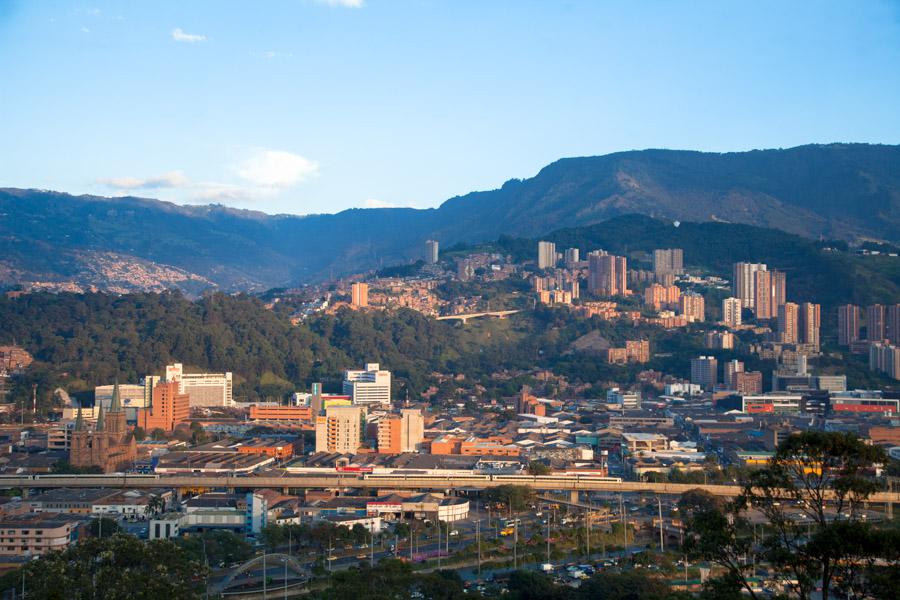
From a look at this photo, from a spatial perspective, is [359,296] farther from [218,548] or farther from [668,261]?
[218,548]

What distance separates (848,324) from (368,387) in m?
34.2

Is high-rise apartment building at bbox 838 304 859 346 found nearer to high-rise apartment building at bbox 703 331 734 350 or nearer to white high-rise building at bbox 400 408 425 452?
high-rise apartment building at bbox 703 331 734 350

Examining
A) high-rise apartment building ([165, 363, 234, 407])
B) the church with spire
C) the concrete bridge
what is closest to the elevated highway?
the church with spire

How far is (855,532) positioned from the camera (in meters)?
11.7

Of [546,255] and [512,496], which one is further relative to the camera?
[546,255]

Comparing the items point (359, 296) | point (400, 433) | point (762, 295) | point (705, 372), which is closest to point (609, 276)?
point (762, 295)

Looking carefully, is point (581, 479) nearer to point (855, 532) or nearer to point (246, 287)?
point (855, 532)

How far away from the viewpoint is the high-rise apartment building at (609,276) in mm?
91875

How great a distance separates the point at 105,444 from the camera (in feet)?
139

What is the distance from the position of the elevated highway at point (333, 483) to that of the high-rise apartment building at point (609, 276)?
2105 inches

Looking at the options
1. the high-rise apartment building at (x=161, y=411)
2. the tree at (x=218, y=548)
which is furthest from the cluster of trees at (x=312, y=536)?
the high-rise apartment building at (x=161, y=411)

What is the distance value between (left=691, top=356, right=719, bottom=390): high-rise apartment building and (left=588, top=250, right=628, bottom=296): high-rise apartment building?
20.8m

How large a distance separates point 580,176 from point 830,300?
77771 mm

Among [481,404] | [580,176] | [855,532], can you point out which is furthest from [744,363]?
[580,176]
